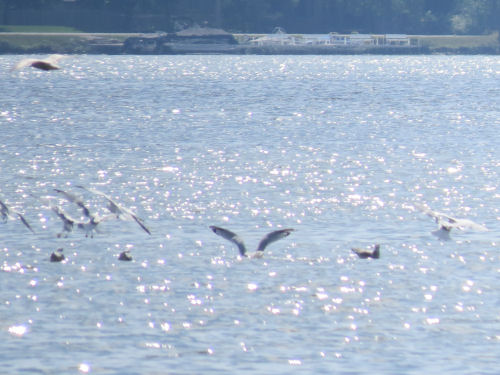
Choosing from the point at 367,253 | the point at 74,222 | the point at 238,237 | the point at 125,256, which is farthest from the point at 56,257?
the point at 367,253

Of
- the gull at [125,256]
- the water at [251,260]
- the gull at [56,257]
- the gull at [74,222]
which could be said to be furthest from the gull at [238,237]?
the gull at [74,222]

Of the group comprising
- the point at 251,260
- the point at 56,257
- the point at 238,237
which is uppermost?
the point at 238,237

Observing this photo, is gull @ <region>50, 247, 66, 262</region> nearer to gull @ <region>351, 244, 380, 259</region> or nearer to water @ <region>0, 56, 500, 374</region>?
water @ <region>0, 56, 500, 374</region>

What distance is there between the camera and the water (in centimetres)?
2214

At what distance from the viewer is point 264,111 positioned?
96938 millimetres

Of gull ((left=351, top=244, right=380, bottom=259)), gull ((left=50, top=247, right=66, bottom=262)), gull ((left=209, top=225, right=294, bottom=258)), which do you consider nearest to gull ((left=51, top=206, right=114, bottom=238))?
gull ((left=50, top=247, right=66, bottom=262))

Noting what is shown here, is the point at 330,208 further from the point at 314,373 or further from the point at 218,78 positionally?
the point at 218,78

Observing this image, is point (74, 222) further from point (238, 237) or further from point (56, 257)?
point (238, 237)

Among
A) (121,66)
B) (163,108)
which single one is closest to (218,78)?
(121,66)

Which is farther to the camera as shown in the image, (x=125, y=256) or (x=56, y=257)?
(x=125, y=256)

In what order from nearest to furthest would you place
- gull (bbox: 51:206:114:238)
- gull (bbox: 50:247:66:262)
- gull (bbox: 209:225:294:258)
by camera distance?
gull (bbox: 209:225:294:258)
gull (bbox: 50:247:66:262)
gull (bbox: 51:206:114:238)

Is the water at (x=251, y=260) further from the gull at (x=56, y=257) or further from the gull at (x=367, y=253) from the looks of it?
the gull at (x=56, y=257)

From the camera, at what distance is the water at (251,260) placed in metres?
22.1

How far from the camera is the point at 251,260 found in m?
29.8
